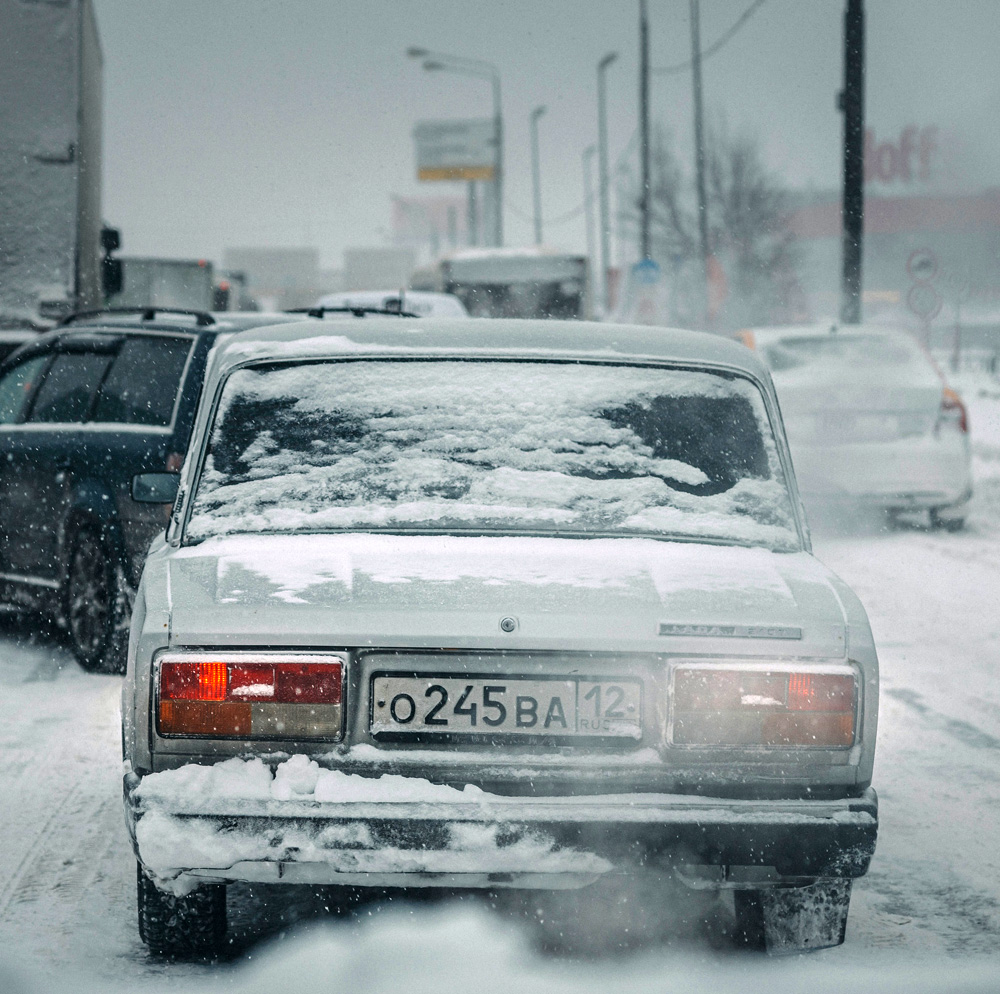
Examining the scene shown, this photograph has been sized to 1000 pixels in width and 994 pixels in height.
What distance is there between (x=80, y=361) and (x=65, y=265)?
4.85 metres

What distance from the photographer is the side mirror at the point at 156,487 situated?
4.80 m

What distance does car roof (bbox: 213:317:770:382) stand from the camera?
4293 millimetres

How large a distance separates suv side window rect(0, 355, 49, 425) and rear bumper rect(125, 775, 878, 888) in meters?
4.97

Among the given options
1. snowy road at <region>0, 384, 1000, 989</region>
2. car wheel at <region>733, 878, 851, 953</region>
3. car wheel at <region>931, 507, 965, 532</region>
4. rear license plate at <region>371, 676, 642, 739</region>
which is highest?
rear license plate at <region>371, 676, 642, 739</region>

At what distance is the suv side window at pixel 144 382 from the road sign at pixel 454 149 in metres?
87.0

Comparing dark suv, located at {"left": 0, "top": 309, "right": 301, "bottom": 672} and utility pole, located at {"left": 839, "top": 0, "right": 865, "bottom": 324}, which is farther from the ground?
utility pole, located at {"left": 839, "top": 0, "right": 865, "bottom": 324}

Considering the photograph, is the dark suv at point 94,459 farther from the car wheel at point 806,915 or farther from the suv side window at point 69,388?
the car wheel at point 806,915

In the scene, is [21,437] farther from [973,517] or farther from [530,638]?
[973,517]

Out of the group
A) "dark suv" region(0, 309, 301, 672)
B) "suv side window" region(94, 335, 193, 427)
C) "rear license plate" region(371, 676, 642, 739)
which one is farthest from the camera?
"suv side window" region(94, 335, 193, 427)

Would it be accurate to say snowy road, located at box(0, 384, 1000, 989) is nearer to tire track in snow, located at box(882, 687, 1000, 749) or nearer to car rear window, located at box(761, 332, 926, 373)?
tire track in snow, located at box(882, 687, 1000, 749)

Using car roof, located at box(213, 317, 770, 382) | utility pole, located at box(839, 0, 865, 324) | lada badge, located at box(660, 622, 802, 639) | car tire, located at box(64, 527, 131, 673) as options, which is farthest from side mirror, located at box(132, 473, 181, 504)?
utility pole, located at box(839, 0, 865, 324)

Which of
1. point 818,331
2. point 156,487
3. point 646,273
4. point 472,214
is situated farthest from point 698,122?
point 472,214

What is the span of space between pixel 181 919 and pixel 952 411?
9833 mm

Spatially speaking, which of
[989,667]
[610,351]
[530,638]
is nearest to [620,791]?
[530,638]
